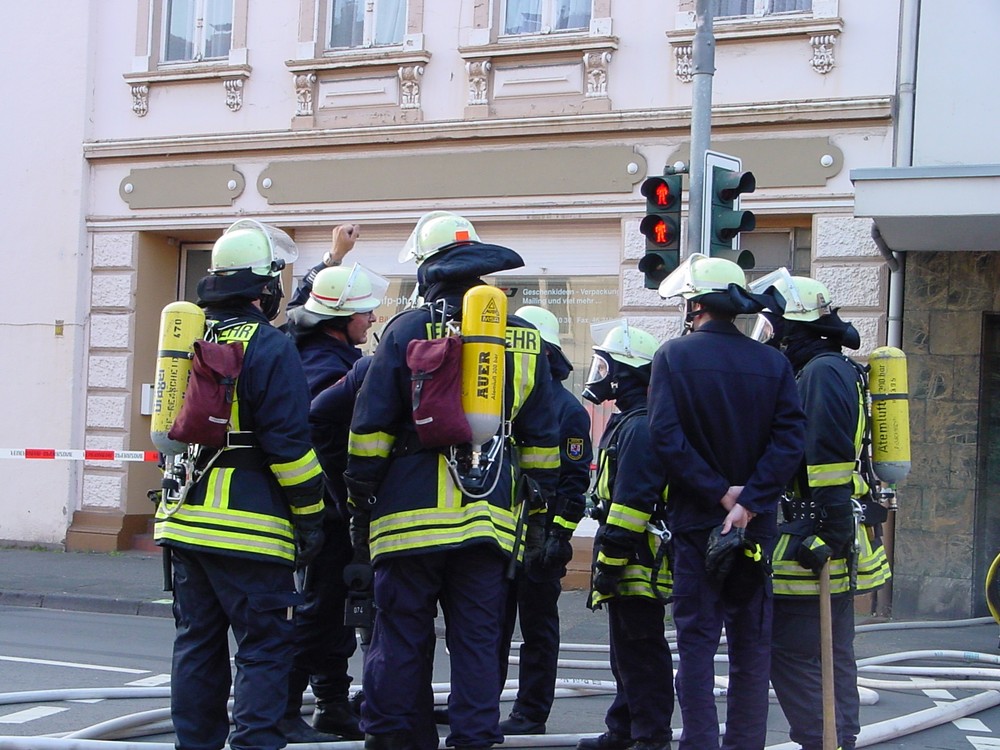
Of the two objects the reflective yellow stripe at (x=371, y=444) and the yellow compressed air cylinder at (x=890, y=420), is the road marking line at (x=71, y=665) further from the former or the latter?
Result: the yellow compressed air cylinder at (x=890, y=420)

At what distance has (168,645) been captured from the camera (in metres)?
9.24

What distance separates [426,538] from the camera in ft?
16.5

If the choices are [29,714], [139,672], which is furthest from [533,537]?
[139,672]

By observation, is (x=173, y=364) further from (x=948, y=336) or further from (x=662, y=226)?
(x=948, y=336)

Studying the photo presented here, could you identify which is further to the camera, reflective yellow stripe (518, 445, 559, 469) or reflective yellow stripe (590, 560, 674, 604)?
reflective yellow stripe (590, 560, 674, 604)

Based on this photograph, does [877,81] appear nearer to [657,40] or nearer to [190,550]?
[657,40]

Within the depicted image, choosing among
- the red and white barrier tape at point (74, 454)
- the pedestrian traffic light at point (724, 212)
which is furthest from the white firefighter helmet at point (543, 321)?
the red and white barrier tape at point (74, 454)

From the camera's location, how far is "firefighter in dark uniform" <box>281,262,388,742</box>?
19.5 feet

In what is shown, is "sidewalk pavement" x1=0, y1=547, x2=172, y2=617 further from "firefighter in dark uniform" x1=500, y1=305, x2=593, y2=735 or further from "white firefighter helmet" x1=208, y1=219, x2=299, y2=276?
"white firefighter helmet" x1=208, y1=219, x2=299, y2=276

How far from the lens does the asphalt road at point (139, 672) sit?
6.38 m

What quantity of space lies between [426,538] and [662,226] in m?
4.78

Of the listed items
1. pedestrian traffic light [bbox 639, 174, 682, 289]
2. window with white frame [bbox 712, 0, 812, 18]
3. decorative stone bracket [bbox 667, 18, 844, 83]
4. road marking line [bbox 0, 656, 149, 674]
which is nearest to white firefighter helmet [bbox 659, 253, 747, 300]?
pedestrian traffic light [bbox 639, 174, 682, 289]

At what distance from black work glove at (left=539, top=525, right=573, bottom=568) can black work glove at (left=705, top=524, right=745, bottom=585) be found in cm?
125

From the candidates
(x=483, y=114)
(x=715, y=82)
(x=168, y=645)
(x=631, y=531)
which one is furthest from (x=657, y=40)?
(x=631, y=531)
